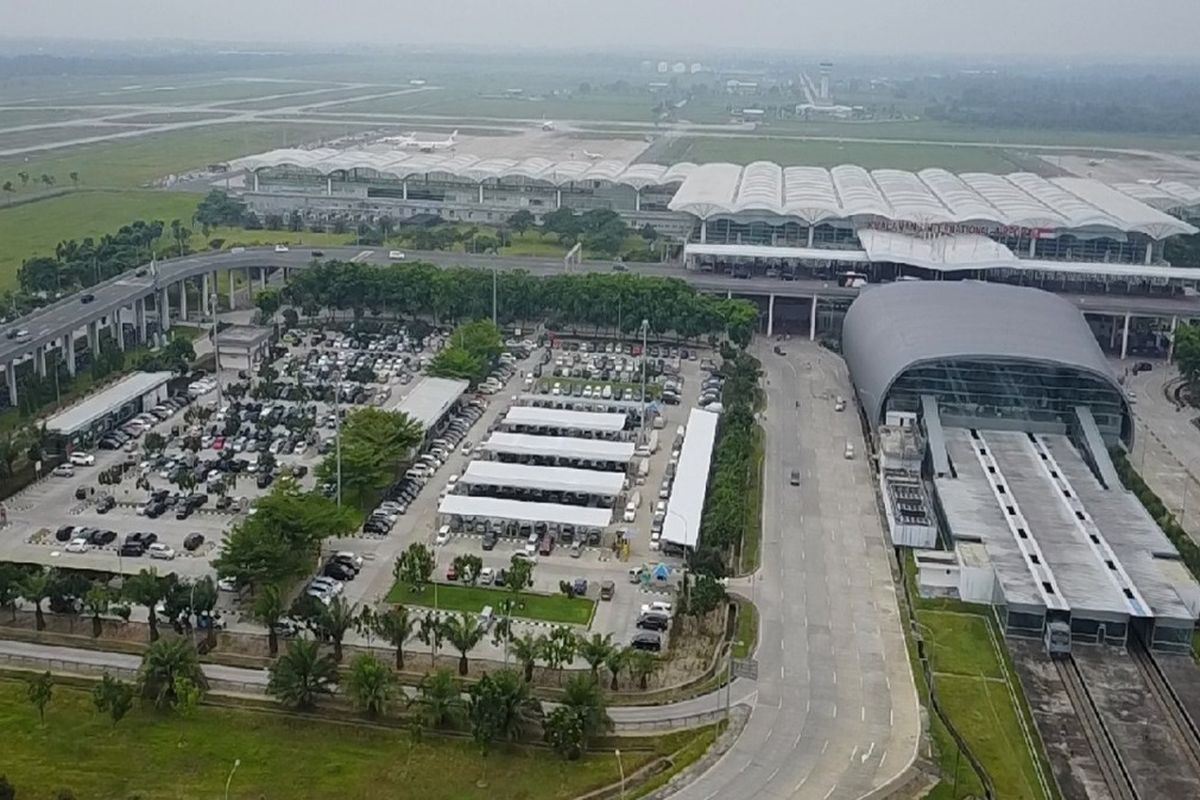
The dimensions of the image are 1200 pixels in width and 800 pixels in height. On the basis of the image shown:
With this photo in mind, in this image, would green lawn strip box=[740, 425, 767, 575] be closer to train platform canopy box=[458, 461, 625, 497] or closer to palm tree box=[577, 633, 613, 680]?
train platform canopy box=[458, 461, 625, 497]

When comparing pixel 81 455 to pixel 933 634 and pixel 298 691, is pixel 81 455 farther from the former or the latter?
pixel 933 634

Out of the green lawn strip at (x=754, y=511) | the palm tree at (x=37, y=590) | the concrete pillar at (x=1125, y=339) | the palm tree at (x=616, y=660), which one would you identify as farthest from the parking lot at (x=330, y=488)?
the concrete pillar at (x=1125, y=339)

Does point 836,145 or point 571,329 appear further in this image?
point 836,145

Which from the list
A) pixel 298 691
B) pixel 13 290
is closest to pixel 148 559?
pixel 298 691

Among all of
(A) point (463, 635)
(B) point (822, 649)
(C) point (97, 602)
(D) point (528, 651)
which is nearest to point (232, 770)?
(A) point (463, 635)

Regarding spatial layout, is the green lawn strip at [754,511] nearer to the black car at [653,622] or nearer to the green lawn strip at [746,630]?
the green lawn strip at [746,630]

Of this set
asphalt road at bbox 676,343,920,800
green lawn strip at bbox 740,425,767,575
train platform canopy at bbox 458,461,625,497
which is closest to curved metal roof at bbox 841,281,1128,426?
asphalt road at bbox 676,343,920,800
